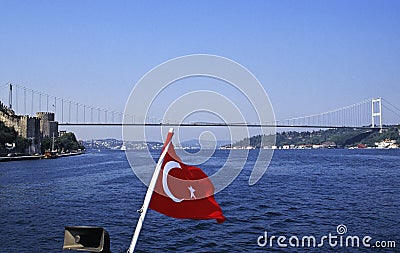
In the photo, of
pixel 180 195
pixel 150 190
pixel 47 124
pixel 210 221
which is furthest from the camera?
pixel 47 124

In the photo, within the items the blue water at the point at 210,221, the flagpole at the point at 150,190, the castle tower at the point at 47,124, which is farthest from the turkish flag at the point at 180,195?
the castle tower at the point at 47,124

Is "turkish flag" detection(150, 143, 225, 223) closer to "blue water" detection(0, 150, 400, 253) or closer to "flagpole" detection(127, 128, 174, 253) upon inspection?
"flagpole" detection(127, 128, 174, 253)

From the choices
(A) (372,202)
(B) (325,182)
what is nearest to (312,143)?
(B) (325,182)

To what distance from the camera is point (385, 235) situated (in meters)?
15.3

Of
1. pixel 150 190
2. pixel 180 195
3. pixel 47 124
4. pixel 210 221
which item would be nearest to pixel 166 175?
pixel 180 195

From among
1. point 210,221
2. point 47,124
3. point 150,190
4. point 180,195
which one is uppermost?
point 47,124

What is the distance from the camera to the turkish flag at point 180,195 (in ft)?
17.6

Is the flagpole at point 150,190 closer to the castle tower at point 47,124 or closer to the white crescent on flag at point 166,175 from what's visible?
the white crescent on flag at point 166,175

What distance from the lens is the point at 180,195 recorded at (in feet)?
18.0

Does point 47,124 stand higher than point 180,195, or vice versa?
point 47,124

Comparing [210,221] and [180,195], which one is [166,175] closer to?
[180,195]

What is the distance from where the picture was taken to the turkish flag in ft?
17.6

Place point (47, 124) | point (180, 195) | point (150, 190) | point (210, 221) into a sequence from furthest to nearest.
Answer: point (47, 124) → point (210, 221) → point (180, 195) → point (150, 190)

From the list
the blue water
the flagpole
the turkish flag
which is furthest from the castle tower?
the flagpole
